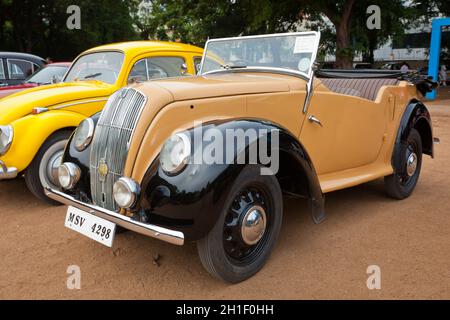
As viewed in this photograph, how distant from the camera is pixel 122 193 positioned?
2486 mm

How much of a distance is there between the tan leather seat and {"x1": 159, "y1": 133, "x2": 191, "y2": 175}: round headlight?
245 centimetres

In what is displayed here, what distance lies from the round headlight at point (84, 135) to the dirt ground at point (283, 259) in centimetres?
85

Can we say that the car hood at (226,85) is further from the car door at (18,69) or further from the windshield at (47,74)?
the car door at (18,69)

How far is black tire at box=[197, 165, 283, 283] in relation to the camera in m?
2.53

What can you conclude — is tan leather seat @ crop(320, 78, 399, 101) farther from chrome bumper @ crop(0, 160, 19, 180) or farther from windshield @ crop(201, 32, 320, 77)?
chrome bumper @ crop(0, 160, 19, 180)

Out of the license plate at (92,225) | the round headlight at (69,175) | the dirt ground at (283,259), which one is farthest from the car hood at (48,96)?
the license plate at (92,225)

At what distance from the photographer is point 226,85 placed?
298 centimetres

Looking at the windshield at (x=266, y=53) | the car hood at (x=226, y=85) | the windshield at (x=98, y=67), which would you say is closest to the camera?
the car hood at (x=226, y=85)

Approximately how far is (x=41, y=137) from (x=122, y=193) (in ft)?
7.49

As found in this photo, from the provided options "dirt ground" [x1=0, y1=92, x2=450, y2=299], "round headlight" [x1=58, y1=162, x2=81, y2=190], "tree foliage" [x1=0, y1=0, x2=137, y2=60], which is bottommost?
"dirt ground" [x1=0, y1=92, x2=450, y2=299]

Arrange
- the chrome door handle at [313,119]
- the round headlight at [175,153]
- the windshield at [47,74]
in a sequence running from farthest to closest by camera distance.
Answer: the windshield at [47,74], the chrome door handle at [313,119], the round headlight at [175,153]

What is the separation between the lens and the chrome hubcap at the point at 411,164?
450 centimetres

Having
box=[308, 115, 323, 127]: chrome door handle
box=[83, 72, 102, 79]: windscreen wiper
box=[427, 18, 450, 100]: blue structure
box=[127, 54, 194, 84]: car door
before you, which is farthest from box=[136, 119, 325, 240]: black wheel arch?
box=[427, 18, 450, 100]: blue structure
